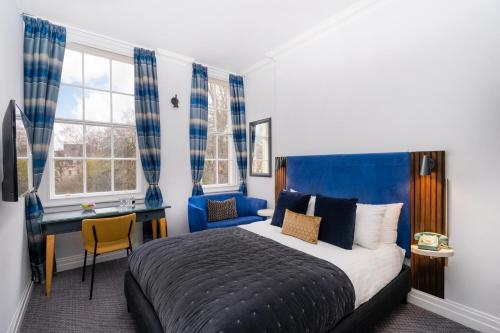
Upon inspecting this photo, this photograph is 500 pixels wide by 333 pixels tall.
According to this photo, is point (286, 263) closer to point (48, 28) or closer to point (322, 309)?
point (322, 309)

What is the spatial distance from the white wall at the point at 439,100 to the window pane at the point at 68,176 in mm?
3355

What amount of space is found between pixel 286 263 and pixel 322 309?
393mm

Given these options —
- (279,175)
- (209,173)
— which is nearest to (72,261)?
(209,173)

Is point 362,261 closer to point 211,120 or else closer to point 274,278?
point 274,278

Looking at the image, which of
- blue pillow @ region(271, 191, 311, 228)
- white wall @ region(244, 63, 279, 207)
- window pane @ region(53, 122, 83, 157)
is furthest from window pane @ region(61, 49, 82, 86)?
blue pillow @ region(271, 191, 311, 228)

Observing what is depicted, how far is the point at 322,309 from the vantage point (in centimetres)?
148

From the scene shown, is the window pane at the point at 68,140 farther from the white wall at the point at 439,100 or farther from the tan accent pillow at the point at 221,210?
the white wall at the point at 439,100

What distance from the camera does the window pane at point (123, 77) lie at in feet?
11.7

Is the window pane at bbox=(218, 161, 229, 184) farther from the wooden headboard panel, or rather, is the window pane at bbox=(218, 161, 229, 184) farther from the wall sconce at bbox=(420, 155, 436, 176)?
the wall sconce at bbox=(420, 155, 436, 176)

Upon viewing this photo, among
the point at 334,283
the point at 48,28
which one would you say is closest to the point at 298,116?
the point at 334,283

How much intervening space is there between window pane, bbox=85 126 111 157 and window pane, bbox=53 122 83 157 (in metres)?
0.09

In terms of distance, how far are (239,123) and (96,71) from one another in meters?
2.40

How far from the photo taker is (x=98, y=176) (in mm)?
3432

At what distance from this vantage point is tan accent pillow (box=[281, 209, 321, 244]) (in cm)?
235
